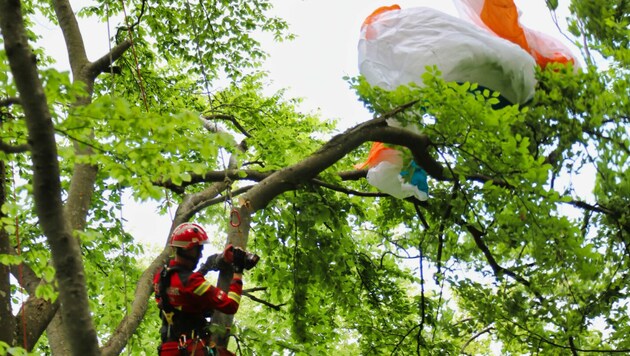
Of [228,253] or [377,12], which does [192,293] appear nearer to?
[228,253]

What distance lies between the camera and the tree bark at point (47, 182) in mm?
2186

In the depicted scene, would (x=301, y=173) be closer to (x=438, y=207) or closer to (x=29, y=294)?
(x=438, y=207)

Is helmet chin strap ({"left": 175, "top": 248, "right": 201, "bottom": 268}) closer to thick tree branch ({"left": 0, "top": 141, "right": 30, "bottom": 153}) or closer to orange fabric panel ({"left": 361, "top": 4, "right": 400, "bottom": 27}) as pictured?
thick tree branch ({"left": 0, "top": 141, "right": 30, "bottom": 153})

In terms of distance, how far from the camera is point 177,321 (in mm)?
4441

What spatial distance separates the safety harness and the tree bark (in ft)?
6.73

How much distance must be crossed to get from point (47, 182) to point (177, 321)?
7.86 ft

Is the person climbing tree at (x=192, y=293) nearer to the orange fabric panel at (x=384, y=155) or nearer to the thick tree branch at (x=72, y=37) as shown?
the orange fabric panel at (x=384, y=155)

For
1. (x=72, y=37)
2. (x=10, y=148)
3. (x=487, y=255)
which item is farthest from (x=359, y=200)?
(x=10, y=148)

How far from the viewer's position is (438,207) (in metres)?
5.98

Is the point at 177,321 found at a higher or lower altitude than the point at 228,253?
lower

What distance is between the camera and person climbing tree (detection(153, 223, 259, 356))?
414cm

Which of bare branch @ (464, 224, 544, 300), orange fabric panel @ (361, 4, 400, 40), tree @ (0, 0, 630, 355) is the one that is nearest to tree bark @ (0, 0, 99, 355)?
tree @ (0, 0, 630, 355)

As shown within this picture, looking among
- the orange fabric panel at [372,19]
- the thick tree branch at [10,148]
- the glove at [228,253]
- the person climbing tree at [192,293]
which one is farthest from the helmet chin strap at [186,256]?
the orange fabric panel at [372,19]

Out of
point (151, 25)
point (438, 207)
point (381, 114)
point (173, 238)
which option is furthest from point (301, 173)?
point (151, 25)
